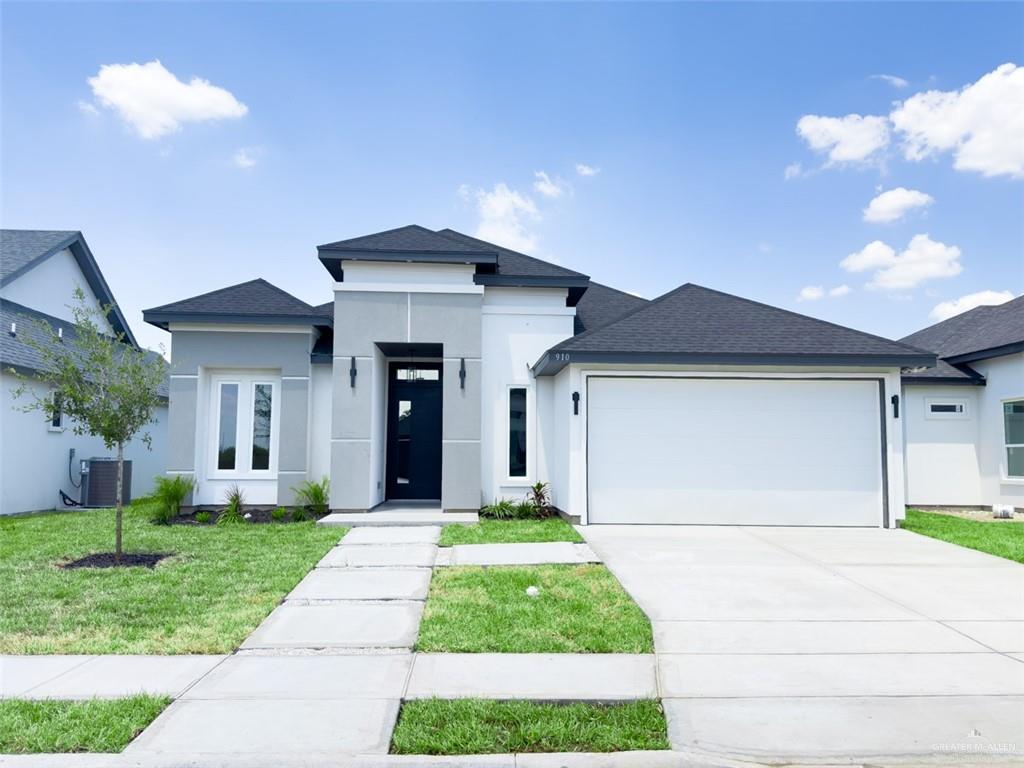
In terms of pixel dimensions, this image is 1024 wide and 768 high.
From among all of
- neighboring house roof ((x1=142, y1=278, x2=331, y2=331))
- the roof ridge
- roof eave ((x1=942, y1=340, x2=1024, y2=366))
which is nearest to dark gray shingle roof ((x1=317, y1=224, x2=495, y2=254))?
neighboring house roof ((x1=142, y1=278, x2=331, y2=331))

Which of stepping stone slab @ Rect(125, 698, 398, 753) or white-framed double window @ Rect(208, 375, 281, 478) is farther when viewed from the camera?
white-framed double window @ Rect(208, 375, 281, 478)

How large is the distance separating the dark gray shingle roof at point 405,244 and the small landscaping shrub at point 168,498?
502 cm

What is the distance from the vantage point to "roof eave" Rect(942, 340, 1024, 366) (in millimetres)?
12844

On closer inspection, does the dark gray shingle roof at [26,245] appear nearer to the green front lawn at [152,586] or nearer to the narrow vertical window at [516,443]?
the green front lawn at [152,586]

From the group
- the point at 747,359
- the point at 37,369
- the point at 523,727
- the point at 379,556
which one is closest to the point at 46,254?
the point at 37,369

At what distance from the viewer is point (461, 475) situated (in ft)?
38.5

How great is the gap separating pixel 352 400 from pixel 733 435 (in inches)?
267

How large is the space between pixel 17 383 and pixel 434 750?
1454cm

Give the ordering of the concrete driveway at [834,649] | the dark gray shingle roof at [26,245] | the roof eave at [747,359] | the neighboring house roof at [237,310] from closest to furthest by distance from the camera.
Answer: the concrete driveway at [834,649] → the roof eave at [747,359] → the neighboring house roof at [237,310] → the dark gray shingle roof at [26,245]

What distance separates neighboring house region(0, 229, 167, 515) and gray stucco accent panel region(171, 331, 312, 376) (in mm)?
2053

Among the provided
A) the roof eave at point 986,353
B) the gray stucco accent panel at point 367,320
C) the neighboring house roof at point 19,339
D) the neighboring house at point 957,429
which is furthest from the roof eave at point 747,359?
the neighboring house roof at point 19,339

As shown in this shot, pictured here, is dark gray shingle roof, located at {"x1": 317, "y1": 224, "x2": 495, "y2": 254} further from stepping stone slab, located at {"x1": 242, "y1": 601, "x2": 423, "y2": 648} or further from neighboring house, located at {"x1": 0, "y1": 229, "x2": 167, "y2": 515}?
stepping stone slab, located at {"x1": 242, "y1": 601, "x2": 423, "y2": 648}

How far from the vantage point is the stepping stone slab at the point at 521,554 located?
7.66m

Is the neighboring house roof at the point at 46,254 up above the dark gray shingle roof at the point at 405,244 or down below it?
above
